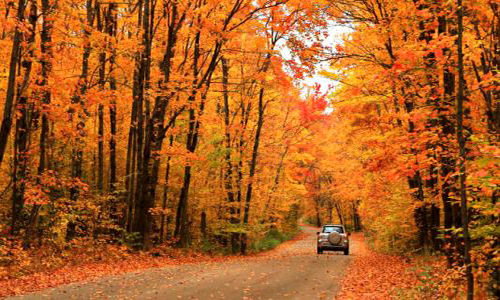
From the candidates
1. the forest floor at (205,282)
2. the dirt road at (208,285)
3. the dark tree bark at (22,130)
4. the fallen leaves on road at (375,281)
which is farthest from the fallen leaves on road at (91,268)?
the fallen leaves on road at (375,281)

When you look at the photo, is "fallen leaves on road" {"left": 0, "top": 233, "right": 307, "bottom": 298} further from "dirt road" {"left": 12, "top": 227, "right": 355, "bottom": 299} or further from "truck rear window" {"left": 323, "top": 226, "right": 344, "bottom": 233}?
"truck rear window" {"left": 323, "top": 226, "right": 344, "bottom": 233}

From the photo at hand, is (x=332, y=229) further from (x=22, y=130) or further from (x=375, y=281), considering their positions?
(x=22, y=130)

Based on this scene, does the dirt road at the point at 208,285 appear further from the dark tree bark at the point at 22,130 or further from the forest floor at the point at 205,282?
the dark tree bark at the point at 22,130

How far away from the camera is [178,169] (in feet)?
75.3

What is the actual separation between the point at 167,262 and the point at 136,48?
915 cm

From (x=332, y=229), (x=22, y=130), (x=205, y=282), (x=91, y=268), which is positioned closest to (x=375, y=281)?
(x=205, y=282)

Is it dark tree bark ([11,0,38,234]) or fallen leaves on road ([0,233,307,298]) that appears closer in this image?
fallen leaves on road ([0,233,307,298])

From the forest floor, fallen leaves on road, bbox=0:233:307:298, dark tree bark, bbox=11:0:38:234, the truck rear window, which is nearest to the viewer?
the forest floor

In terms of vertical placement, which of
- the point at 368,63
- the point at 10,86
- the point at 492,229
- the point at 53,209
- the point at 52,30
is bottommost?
the point at 53,209

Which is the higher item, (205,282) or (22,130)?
(22,130)

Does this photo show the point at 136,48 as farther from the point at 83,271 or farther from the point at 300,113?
the point at 300,113

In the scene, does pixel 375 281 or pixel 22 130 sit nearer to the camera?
Answer: pixel 375 281

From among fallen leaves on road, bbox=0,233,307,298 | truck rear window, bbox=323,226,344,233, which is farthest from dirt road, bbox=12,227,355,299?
truck rear window, bbox=323,226,344,233

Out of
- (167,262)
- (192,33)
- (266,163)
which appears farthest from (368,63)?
(266,163)
